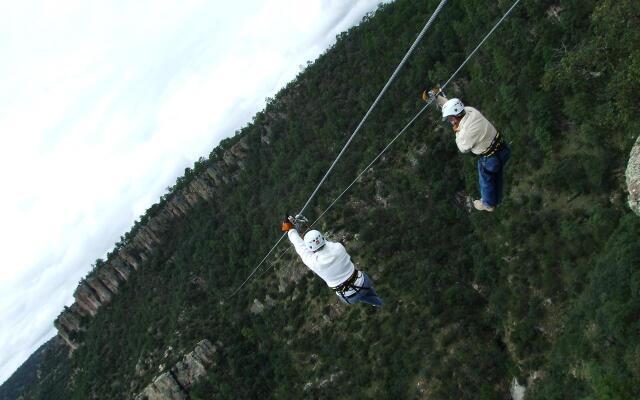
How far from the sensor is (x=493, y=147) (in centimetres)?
1151

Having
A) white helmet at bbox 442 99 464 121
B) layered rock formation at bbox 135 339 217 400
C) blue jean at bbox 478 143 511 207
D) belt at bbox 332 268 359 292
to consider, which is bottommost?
layered rock formation at bbox 135 339 217 400

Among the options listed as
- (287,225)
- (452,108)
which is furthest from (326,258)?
(452,108)

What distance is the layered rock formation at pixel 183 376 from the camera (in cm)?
7912

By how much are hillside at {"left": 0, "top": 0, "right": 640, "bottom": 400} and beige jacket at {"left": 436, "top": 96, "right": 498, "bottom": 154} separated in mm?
25159

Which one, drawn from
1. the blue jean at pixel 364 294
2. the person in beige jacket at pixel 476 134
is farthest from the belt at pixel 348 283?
the person in beige jacket at pixel 476 134

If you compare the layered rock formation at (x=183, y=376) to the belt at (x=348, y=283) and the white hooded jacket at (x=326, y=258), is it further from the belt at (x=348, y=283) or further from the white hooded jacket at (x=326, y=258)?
the white hooded jacket at (x=326, y=258)

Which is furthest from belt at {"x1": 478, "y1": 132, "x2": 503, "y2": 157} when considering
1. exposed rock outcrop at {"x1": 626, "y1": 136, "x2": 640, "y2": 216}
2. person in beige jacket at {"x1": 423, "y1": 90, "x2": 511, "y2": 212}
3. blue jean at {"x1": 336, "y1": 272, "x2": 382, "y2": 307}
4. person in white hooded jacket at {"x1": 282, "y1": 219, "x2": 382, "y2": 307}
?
exposed rock outcrop at {"x1": 626, "y1": 136, "x2": 640, "y2": 216}

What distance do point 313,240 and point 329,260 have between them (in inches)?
32.8

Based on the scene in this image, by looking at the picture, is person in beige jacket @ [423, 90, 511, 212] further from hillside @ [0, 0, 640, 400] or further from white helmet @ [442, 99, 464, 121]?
hillside @ [0, 0, 640, 400]

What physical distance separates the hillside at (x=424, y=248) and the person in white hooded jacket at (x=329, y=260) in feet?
86.4

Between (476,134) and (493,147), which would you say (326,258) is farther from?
(493,147)

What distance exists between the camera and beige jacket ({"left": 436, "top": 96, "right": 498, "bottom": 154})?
10977 mm

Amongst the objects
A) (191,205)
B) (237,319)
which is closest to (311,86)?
(191,205)

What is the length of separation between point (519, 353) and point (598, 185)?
1876 centimetres
